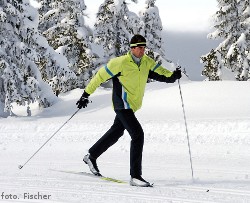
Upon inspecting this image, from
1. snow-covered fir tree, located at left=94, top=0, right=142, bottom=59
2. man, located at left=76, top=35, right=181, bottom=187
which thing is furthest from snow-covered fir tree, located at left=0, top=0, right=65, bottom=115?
man, located at left=76, top=35, right=181, bottom=187

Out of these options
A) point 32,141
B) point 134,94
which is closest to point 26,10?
point 32,141

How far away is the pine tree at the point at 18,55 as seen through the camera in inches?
802

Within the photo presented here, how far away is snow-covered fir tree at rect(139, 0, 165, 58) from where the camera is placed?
119 ft

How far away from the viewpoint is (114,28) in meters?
31.7

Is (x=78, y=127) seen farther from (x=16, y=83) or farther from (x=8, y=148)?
(x=16, y=83)

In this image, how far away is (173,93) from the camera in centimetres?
2072

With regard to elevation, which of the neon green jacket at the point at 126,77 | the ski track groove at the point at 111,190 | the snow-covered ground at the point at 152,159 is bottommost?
the snow-covered ground at the point at 152,159

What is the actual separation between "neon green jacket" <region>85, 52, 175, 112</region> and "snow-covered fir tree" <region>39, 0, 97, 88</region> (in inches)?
954

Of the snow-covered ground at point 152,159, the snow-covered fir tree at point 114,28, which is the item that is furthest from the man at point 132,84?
the snow-covered fir tree at point 114,28

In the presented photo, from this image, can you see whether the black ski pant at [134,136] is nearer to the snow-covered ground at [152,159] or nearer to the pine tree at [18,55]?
the snow-covered ground at [152,159]

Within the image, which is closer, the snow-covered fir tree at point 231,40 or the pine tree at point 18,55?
the pine tree at point 18,55

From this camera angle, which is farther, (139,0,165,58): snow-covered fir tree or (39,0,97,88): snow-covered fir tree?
(139,0,165,58): snow-covered fir tree

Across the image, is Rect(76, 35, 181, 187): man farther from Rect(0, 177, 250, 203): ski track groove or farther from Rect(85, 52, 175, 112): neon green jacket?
Rect(0, 177, 250, 203): ski track groove

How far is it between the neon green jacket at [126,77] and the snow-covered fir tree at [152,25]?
97.1 feet
